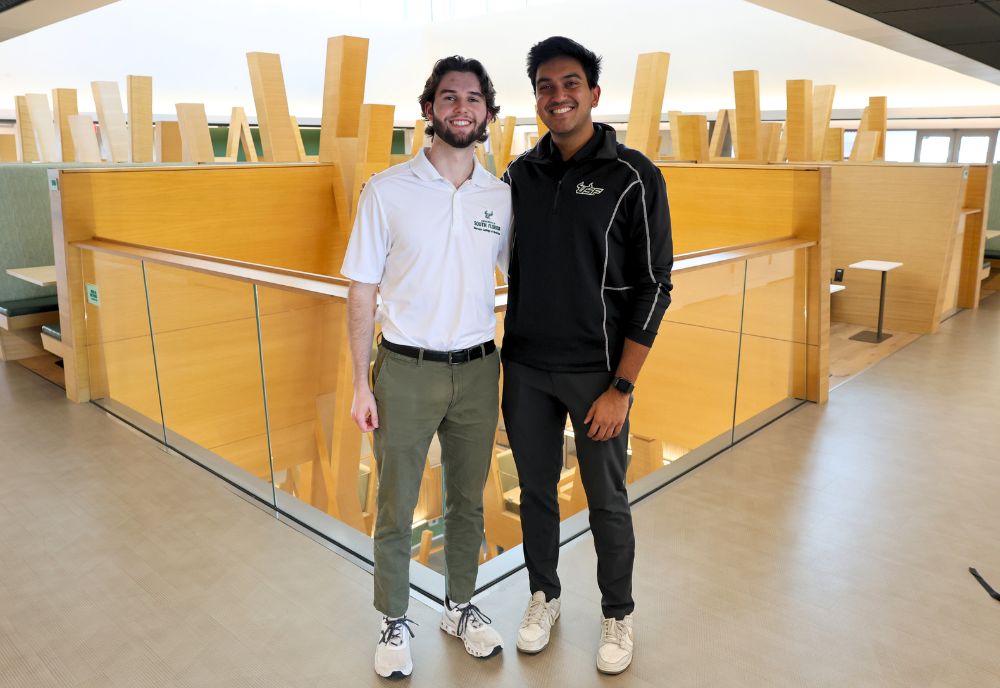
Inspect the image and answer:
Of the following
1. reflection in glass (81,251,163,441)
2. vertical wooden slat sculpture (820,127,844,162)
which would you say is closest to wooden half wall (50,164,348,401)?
reflection in glass (81,251,163,441)

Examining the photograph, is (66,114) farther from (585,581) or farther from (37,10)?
(585,581)

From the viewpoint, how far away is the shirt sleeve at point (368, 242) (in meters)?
1.72

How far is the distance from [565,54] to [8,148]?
10896 millimetres

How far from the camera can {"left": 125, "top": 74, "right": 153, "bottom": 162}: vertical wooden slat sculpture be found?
6207 millimetres

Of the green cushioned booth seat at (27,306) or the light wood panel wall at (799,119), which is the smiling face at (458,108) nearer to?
the green cushioned booth seat at (27,306)

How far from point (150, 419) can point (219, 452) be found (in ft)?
2.22

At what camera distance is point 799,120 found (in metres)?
6.62

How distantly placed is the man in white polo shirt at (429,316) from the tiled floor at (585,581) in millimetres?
369

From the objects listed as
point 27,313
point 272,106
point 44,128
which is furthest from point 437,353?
point 44,128

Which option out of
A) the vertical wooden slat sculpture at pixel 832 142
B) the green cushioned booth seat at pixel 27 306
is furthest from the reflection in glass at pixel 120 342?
the vertical wooden slat sculpture at pixel 832 142

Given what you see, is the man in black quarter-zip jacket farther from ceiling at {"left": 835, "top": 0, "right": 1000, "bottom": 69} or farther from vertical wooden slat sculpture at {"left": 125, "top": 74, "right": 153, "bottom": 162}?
vertical wooden slat sculpture at {"left": 125, "top": 74, "right": 153, "bottom": 162}

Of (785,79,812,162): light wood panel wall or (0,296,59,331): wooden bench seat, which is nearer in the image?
(0,296,59,331): wooden bench seat

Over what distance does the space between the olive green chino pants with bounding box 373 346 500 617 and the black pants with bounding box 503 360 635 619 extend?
74 millimetres

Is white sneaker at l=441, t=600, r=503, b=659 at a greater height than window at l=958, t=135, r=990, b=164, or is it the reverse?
window at l=958, t=135, r=990, b=164
